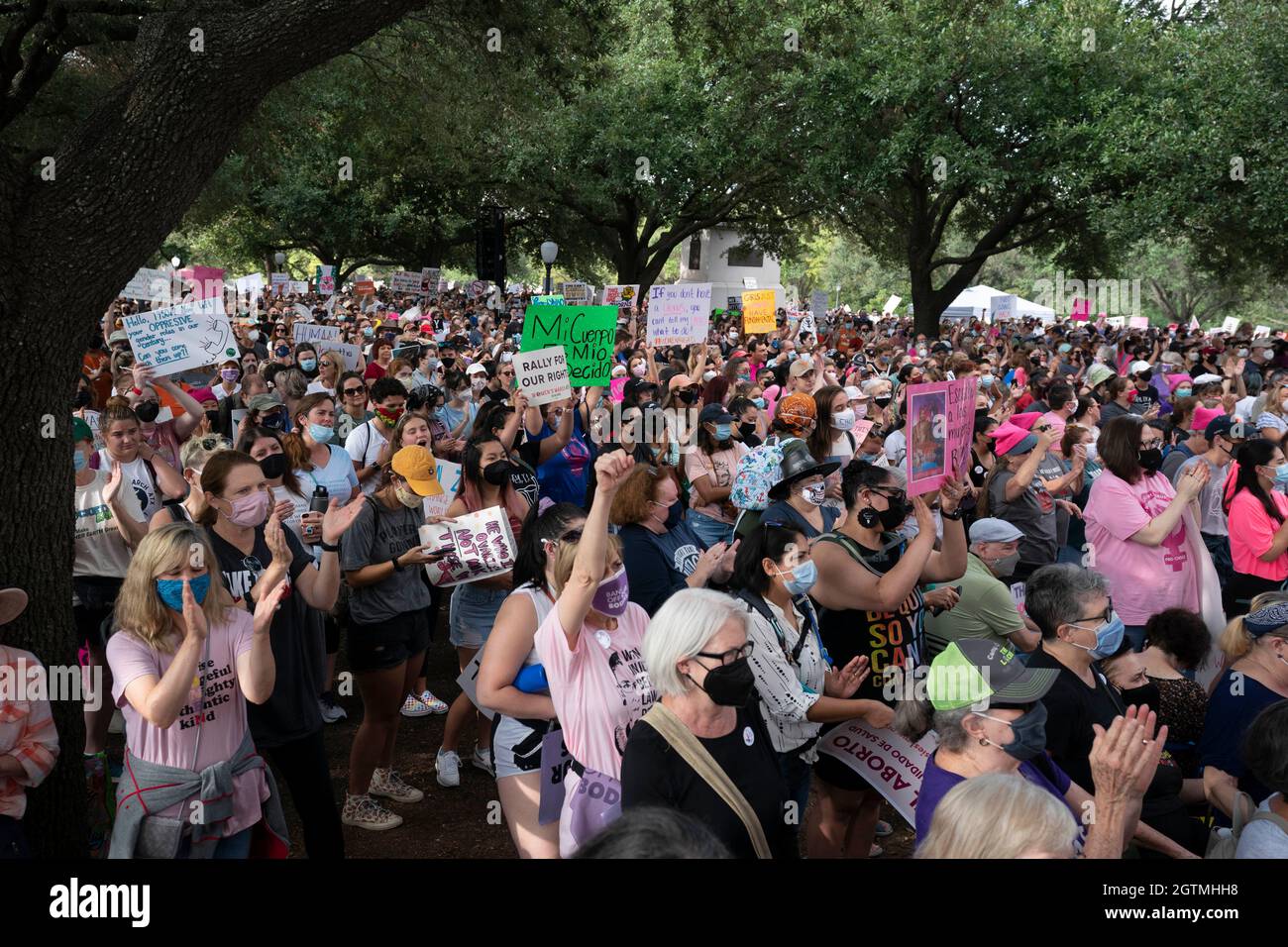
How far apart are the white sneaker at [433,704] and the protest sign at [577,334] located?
2.68m

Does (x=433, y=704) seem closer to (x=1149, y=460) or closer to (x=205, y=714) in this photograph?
(x=205, y=714)

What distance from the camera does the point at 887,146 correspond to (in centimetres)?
2231

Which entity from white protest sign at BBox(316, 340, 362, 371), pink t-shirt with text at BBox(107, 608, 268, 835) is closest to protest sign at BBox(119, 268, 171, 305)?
white protest sign at BBox(316, 340, 362, 371)

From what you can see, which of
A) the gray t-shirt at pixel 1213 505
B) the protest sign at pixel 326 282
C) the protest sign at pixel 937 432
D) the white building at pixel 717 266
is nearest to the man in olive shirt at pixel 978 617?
the protest sign at pixel 937 432

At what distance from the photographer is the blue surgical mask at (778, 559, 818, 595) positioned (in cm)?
403

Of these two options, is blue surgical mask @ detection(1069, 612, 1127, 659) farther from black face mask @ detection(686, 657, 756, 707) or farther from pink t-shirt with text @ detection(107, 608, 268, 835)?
pink t-shirt with text @ detection(107, 608, 268, 835)

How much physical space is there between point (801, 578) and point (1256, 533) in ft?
12.8

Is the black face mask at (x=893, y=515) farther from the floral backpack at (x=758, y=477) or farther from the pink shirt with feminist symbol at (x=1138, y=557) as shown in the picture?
the pink shirt with feminist symbol at (x=1138, y=557)

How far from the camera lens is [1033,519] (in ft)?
→ 23.3

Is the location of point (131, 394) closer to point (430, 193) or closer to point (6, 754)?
point (6, 754)

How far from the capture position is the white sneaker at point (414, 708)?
663 cm

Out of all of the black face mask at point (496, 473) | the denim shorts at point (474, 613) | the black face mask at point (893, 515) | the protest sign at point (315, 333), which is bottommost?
the denim shorts at point (474, 613)

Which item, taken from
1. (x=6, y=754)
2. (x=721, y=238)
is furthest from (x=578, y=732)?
(x=721, y=238)
